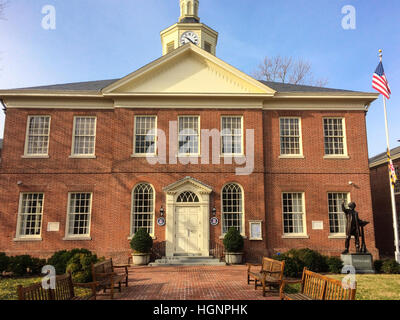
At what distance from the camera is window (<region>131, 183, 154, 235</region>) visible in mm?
15508

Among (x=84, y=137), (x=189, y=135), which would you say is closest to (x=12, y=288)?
(x=84, y=137)

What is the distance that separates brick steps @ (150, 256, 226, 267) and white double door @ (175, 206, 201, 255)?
463mm

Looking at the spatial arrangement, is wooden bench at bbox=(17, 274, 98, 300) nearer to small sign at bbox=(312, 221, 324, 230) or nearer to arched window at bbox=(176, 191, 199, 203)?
arched window at bbox=(176, 191, 199, 203)

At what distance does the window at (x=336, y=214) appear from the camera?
1602 centimetres

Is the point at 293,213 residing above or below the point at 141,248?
above

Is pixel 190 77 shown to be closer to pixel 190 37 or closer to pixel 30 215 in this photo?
pixel 190 37

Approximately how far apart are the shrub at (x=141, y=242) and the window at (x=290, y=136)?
8167 mm

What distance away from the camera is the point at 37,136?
16.4m

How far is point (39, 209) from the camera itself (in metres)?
15.8

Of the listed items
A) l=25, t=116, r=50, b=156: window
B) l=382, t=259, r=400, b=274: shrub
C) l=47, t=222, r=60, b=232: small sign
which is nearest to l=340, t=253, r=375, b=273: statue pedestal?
l=382, t=259, r=400, b=274: shrub

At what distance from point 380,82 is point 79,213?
16.5m

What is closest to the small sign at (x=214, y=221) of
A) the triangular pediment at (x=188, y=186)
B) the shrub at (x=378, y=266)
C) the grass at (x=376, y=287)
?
the triangular pediment at (x=188, y=186)

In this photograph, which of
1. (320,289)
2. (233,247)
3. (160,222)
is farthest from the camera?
(160,222)
